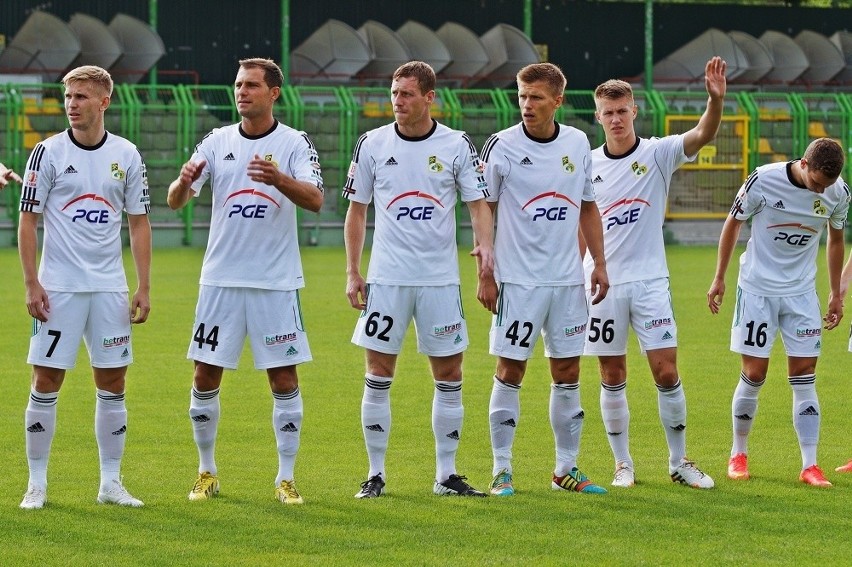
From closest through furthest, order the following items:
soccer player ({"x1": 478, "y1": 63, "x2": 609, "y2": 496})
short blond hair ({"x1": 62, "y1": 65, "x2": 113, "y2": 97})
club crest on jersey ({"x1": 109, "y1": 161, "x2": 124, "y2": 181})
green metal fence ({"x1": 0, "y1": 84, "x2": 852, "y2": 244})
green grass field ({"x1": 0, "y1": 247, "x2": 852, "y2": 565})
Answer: green grass field ({"x1": 0, "y1": 247, "x2": 852, "y2": 565}) < short blond hair ({"x1": 62, "y1": 65, "x2": 113, "y2": 97}) < club crest on jersey ({"x1": 109, "y1": 161, "x2": 124, "y2": 181}) < soccer player ({"x1": 478, "y1": 63, "x2": 609, "y2": 496}) < green metal fence ({"x1": 0, "y1": 84, "x2": 852, "y2": 244})

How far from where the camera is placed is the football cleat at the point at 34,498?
698 cm

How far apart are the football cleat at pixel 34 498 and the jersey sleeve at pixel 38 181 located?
141 cm

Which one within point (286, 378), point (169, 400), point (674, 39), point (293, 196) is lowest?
point (169, 400)

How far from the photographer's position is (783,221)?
26.2ft

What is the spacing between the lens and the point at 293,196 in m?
6.93

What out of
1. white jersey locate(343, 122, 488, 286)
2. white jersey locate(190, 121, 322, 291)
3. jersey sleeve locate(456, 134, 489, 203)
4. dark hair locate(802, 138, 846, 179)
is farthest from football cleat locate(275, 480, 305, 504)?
dark hair locate(802, 138, 846, 179)

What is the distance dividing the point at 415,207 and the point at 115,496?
2161 mm

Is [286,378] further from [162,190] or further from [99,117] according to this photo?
[162,190]

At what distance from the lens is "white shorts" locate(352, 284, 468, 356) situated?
735cm

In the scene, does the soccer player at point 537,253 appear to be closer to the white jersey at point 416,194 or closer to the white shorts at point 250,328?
the white jersey at point 416,194

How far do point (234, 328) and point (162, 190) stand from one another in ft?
73.8

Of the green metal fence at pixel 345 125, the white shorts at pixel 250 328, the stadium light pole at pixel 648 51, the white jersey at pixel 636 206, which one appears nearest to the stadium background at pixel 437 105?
the green metal fence at pixel 345 125

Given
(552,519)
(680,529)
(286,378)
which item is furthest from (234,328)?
(680,529)

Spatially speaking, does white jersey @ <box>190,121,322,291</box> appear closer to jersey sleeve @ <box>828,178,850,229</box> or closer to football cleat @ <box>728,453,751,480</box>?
football cleat @ <box>728,453,751,480</box>
